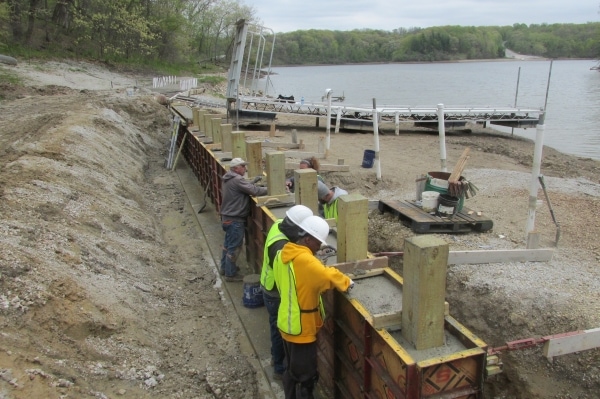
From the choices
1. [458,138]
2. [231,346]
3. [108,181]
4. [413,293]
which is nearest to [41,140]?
[108,181]

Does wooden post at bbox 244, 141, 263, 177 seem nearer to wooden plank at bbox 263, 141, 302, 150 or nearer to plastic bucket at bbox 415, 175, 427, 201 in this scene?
plastic bucket at bbox 415, 175, 427, 201

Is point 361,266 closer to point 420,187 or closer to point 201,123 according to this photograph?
point 420,187

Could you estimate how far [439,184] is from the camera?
Result: 25.8 feet

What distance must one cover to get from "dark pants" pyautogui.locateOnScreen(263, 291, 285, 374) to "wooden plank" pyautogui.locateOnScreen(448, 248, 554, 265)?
2.60m

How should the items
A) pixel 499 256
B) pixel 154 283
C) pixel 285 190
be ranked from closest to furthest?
pixel 499 256 < pixel 154 283 < pixel 285 190

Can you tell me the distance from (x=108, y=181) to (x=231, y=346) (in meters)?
5.65

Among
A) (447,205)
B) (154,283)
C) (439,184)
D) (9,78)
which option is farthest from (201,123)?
(9,78)

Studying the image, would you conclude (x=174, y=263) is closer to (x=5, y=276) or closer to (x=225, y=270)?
(x=225, y=270)

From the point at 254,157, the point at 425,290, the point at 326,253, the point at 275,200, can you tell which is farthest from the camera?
the point at 254,157

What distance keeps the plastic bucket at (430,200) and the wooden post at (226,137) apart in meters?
4.66

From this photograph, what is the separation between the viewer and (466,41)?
427 ft

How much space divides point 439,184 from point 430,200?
0.31 m

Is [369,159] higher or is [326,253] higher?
[369,159]

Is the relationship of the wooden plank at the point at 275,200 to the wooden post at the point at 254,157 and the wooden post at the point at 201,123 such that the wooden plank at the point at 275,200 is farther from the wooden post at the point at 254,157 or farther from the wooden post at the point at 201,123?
the wooden post at the point at 201,123
